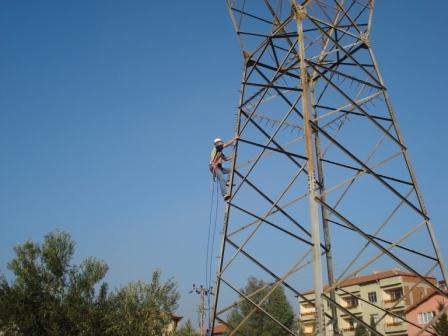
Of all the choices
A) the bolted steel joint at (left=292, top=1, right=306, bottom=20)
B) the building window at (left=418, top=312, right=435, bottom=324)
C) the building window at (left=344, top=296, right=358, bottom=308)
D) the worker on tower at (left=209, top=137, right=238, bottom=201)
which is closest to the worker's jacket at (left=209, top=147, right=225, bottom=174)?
the worker on tower at (left=209, top=137, right=238, bottom=201)

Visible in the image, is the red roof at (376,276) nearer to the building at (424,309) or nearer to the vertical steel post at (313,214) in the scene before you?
the building at (424,309)

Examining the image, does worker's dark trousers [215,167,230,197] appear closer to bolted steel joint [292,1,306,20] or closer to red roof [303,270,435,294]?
bolted steel joint [292,1,306,20]

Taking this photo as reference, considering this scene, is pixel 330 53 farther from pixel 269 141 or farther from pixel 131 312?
pixel 131 312

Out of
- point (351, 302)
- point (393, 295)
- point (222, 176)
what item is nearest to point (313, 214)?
point (222, 176)

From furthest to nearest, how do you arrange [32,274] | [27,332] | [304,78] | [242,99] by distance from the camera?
[32,274], [27,332], [242,99], [304,78]

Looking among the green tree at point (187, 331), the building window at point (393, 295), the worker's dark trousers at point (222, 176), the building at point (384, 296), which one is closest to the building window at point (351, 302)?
the building at point (384, 296)

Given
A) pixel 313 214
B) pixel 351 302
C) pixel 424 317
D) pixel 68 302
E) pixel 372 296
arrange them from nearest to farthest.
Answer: pixel 313 214
pixel 68 302
pixel 424 317
pixel 372 296
pixel 351 302

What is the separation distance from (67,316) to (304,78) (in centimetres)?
1339

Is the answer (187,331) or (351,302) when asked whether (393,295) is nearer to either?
(351,302)

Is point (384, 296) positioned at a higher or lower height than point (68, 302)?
higher

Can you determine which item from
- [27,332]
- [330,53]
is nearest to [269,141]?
[330,53]

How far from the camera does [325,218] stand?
9.34 m

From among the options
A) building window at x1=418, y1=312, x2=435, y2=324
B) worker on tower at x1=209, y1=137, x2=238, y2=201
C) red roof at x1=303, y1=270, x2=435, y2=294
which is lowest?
worker on tower at x1=209, y1=137, x2=238, y2=201

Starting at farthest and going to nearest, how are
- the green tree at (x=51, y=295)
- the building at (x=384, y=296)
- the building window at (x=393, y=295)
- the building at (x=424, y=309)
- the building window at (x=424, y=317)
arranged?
the building window at (x=393, y=295) → the building at (x=384, y=296) → the building window at (x=424, y=317) → the building at (x=424, y=309) → the green tree at (x=51, y=295)
